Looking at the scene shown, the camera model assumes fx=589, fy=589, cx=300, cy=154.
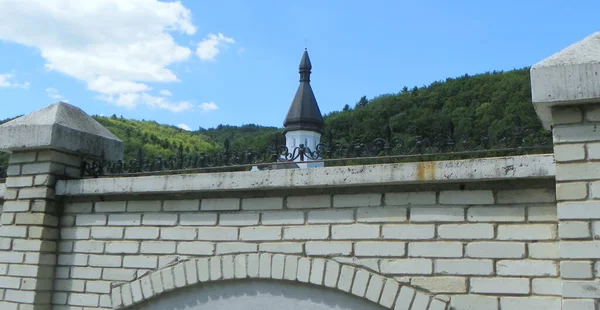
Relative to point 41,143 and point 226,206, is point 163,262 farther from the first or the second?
point 41,143

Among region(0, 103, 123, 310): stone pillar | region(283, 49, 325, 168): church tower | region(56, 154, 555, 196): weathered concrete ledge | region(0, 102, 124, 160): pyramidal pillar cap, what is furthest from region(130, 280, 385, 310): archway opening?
region(283, 49, 325, 168): church tower

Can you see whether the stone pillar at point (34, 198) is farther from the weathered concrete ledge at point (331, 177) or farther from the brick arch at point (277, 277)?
the brick arch at point (277, 277)

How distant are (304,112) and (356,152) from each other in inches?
894

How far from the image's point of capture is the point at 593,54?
3498 mm

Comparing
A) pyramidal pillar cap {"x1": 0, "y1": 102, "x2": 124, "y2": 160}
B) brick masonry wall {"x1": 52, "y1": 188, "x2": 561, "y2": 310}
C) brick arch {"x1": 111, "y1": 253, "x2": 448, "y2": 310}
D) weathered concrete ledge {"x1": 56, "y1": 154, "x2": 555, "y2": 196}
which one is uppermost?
pyramidal pillar cap {"x1": 0, "y1": 102, "x2": 124, "y2": 160}

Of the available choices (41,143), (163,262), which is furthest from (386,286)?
(41,143)

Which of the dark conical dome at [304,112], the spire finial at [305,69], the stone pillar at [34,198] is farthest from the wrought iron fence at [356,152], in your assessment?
the spire finial at [305,69]

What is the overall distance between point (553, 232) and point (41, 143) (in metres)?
4.25

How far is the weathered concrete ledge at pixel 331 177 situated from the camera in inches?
145

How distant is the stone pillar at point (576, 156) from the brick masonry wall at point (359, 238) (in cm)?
24

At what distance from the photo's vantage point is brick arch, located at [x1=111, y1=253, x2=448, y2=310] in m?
3.93

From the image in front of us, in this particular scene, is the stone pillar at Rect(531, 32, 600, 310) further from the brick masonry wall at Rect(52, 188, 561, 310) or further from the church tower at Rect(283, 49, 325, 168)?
the church tower at Rect(283, 49, 325, 168)

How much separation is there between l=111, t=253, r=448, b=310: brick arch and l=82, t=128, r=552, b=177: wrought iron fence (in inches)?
29.7

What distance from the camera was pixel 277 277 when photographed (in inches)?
169
